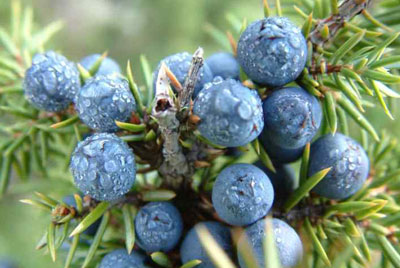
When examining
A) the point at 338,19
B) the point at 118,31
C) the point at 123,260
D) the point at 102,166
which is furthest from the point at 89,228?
the point at 118,31

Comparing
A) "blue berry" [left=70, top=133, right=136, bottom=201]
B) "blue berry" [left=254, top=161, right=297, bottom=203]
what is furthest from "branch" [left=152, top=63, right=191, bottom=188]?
"blue berry" [left=254, top=161, right=297, bottom=203]

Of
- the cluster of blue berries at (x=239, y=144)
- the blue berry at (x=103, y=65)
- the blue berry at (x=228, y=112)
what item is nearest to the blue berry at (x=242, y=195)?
the cluster of blue berries at (x=239, y=144)

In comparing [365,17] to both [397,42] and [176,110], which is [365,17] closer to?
[397,42]

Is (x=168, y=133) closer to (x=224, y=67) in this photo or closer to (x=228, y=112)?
(x=228, y=112)

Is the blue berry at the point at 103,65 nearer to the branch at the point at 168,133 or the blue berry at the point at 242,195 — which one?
the branch at the point at 168,133

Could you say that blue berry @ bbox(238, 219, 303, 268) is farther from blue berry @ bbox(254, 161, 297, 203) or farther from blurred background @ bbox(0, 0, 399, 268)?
blurred background @ bbox(0, 0, 399, 268)

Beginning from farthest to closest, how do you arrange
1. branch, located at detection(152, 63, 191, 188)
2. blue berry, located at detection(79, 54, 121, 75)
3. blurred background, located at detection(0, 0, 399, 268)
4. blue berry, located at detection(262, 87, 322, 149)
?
blurred background, located at detection(0, 0, 399, 268) < blue berry, located at detection(79, 54, 121, 75) < blue berry, located at detection(262, 87, 322, 149) < branch, located at detection(152, 63, 191, 188)
